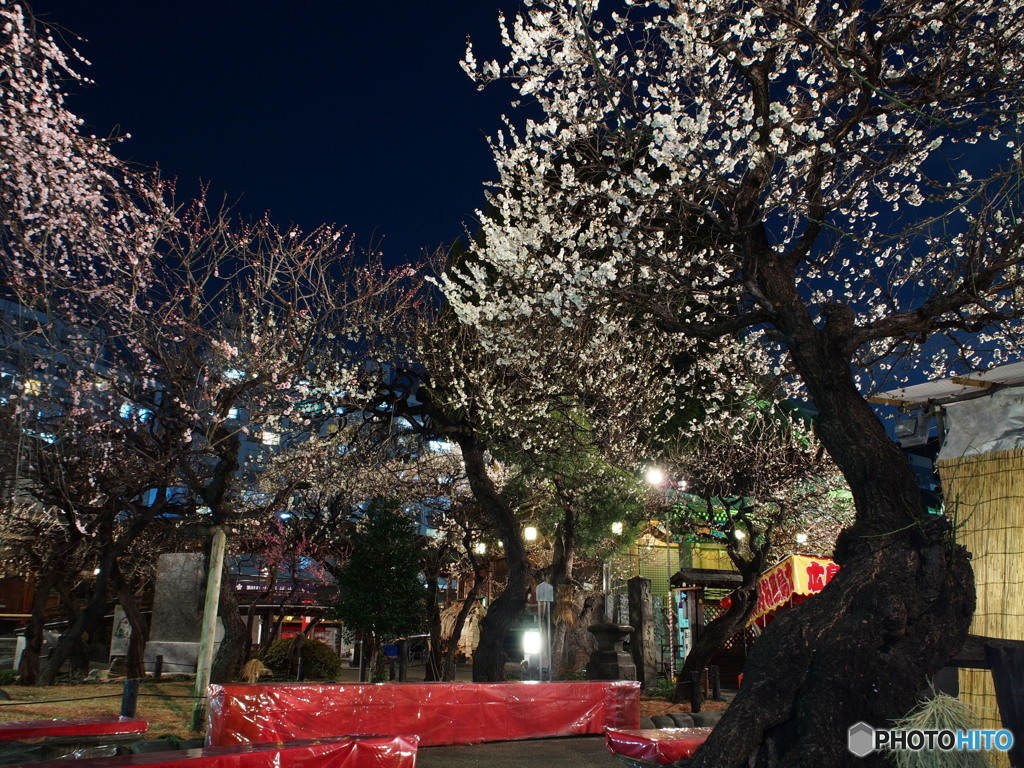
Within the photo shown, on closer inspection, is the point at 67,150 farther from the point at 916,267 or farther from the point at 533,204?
the point at 916,267

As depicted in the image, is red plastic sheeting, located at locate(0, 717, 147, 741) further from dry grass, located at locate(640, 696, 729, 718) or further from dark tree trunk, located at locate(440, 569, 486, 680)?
dark tree trunk, located at locate(440, 569, 486, 680)

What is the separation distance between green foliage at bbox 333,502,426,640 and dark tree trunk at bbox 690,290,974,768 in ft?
41.4

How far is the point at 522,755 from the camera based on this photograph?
936cm

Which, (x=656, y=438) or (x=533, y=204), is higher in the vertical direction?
(x=533, y=204)

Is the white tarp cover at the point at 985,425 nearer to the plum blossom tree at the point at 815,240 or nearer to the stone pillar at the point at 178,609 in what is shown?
the plum blossom tree at the point at 815,240

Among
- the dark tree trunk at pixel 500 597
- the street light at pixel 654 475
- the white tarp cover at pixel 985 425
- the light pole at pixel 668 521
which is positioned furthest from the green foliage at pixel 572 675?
the white tarp cover at pixel 985 425

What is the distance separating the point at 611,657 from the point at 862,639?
1160 cm

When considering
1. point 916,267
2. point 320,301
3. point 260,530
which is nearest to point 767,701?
point 916,267

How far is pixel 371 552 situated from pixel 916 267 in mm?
13091

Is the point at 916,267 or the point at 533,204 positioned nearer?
the point at 916,267

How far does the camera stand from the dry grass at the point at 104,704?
31.2 feet

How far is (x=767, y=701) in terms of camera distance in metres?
5.21

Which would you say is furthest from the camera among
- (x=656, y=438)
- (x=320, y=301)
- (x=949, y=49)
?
(x=656, y=438)

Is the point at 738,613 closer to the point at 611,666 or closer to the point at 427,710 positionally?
the point at 611,666
